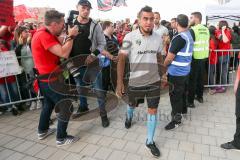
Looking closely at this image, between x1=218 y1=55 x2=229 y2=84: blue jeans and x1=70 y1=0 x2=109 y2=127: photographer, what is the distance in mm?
3782

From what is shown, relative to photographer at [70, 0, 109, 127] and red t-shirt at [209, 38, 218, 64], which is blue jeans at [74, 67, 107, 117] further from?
red t-shirt at [209, 38, 218, 64]

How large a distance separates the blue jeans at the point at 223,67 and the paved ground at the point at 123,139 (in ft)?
5.78

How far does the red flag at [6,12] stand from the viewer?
412 centimetres

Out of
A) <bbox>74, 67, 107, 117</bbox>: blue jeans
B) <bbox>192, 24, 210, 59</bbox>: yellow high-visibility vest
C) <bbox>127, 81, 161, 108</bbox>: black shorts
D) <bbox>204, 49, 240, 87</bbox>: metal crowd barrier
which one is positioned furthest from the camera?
<bbox>204, 49, 240, 87</bbox>: metal crowd barrier

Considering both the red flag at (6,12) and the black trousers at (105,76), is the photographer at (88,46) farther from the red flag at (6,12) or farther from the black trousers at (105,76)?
the red flag at (6,12)

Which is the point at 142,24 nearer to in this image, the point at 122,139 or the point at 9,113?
the point at 122,139

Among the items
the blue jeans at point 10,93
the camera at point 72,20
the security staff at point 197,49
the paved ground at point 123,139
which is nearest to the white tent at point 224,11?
the security staff at point 197,49

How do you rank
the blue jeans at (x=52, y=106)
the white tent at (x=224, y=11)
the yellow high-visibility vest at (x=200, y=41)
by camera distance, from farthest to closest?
the white tent at (x=224, y=11) < the yellow high-visibility vest at (x=200, y=41) < the blue jeans at (x=52, y=106)

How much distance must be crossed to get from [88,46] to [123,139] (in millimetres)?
1727

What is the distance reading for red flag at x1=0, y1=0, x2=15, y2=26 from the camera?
13.5 feet

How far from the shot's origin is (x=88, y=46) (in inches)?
173

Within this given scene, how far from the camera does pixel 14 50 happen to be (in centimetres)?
557

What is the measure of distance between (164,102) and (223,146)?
2271mm

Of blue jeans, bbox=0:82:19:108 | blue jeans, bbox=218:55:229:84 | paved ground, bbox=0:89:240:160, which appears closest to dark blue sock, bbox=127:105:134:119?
paved ground, bbox=0:89:240:160
